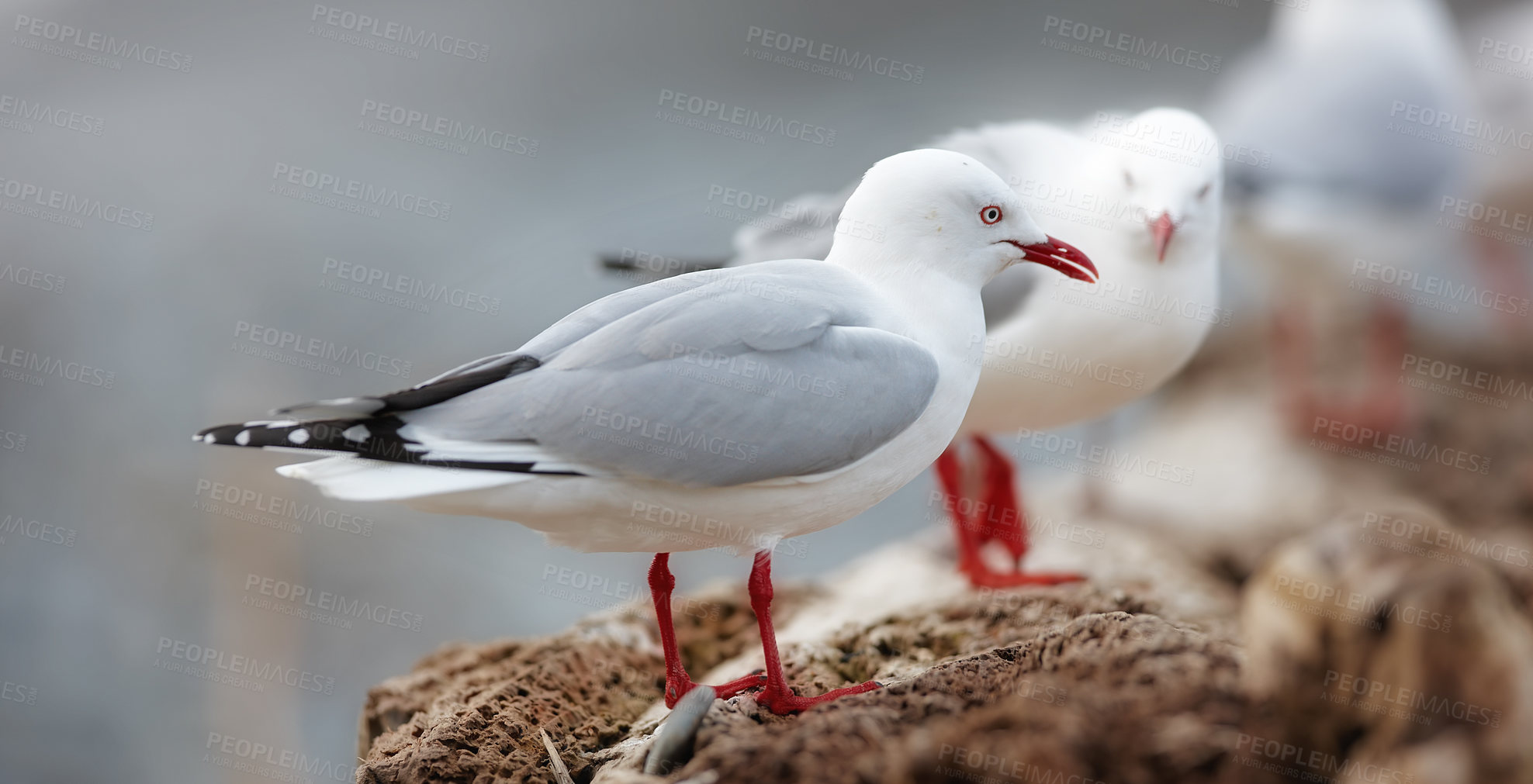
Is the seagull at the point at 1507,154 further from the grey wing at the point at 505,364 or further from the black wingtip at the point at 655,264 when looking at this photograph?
the grey wing at the point at 505,364

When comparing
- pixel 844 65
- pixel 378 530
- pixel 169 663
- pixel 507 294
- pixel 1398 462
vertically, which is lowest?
pixel 1398 462

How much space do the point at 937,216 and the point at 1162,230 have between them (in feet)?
4.01

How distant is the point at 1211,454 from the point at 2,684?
5.71m

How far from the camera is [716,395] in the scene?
7.88ft

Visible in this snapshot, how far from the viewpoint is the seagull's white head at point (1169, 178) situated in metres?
3.69

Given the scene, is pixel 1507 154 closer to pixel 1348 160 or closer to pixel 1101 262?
pixel 1348 160

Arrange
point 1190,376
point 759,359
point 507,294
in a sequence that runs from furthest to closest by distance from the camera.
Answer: point 1190,376 < point 507,294 < point 759,359

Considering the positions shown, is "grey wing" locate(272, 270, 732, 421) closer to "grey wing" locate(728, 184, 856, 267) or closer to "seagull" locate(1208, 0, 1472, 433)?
"grey wing" locate(728, 184, 856, 267)

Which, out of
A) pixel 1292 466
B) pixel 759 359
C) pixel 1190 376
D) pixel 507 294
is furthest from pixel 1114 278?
pixel 1190 376

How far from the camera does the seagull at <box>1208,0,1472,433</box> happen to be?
207 inches

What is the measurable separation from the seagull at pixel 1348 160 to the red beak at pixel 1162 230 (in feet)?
5.92

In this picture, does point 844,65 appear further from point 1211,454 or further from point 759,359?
point 759,359

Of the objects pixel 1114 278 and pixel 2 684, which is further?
pixel 2 684

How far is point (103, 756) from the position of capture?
15.8 ft
